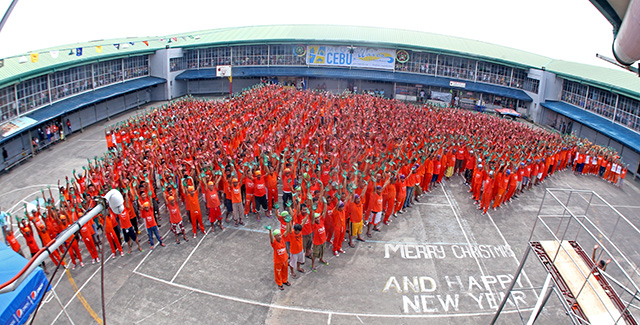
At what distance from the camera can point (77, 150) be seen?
23719 mm

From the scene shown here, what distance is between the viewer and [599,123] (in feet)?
95.5

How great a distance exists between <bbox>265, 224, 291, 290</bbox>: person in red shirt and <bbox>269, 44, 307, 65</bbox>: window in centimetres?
3430

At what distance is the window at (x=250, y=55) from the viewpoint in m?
42.0

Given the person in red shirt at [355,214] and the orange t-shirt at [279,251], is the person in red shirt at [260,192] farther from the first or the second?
the orange t-shirt at [279,251]

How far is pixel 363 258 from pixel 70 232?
29.7 feet

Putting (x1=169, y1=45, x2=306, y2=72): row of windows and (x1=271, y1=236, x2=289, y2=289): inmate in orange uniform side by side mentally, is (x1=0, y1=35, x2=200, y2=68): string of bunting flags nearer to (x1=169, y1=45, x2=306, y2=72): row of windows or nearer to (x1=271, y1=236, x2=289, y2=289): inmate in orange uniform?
(x1=169, y1=45, x2=306, y2=72): row of windows

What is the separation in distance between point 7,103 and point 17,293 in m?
19.4

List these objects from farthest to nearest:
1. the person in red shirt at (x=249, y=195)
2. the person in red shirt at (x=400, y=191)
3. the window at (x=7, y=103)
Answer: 1. the window at (x=7, y=103)
2. the person in red shirt at (x=400, y=191)
3. the person in red shirt at (x=249, y=195)

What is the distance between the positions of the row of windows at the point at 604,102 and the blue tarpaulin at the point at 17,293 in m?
32.7

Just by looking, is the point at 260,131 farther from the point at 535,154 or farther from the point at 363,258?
the point at 535,154

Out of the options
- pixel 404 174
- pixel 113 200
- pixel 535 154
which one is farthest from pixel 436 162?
pixel 113 200

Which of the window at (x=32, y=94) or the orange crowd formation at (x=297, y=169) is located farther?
the window at (x=32, y=94)

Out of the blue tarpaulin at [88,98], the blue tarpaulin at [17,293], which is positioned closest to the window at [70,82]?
the blue tarpaulin at [88,98]

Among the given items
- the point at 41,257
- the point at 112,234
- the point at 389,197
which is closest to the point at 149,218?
the point at 112,234
